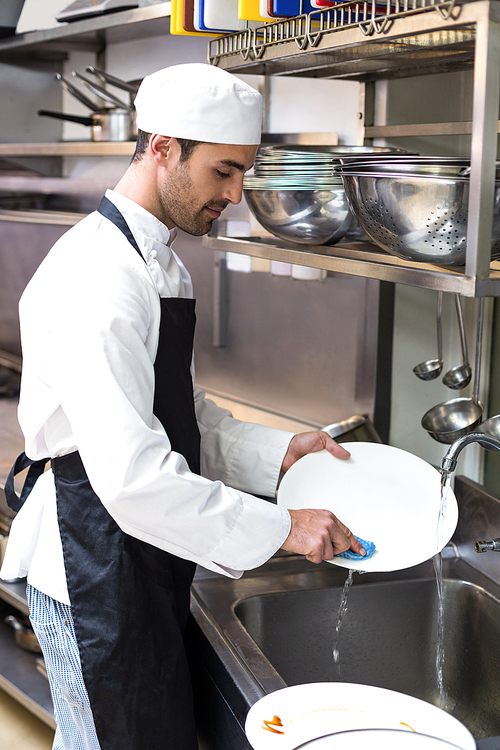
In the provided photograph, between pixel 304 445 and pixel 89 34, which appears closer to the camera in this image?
pixel 304 445

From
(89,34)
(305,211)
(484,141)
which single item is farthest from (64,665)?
(89,34)

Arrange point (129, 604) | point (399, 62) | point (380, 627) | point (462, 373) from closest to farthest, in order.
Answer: point (129, 604)
point (399, 62)
point (380, 627)
point (462, 373)

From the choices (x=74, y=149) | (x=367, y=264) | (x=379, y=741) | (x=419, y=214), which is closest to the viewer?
(x=379, y=741)

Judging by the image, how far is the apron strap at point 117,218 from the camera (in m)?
1.20

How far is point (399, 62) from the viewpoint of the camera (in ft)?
4.50

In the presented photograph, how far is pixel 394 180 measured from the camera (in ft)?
3.18

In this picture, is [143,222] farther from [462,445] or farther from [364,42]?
[462,445]

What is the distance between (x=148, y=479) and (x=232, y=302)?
1.22 meters

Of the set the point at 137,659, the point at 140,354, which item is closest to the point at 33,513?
the point at 137,659

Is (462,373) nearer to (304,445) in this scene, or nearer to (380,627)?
(304,445)

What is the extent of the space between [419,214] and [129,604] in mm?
746

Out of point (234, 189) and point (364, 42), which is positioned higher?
point (364, 42)

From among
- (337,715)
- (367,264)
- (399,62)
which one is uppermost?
(399,62)

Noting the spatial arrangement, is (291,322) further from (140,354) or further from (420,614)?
(140,354)
